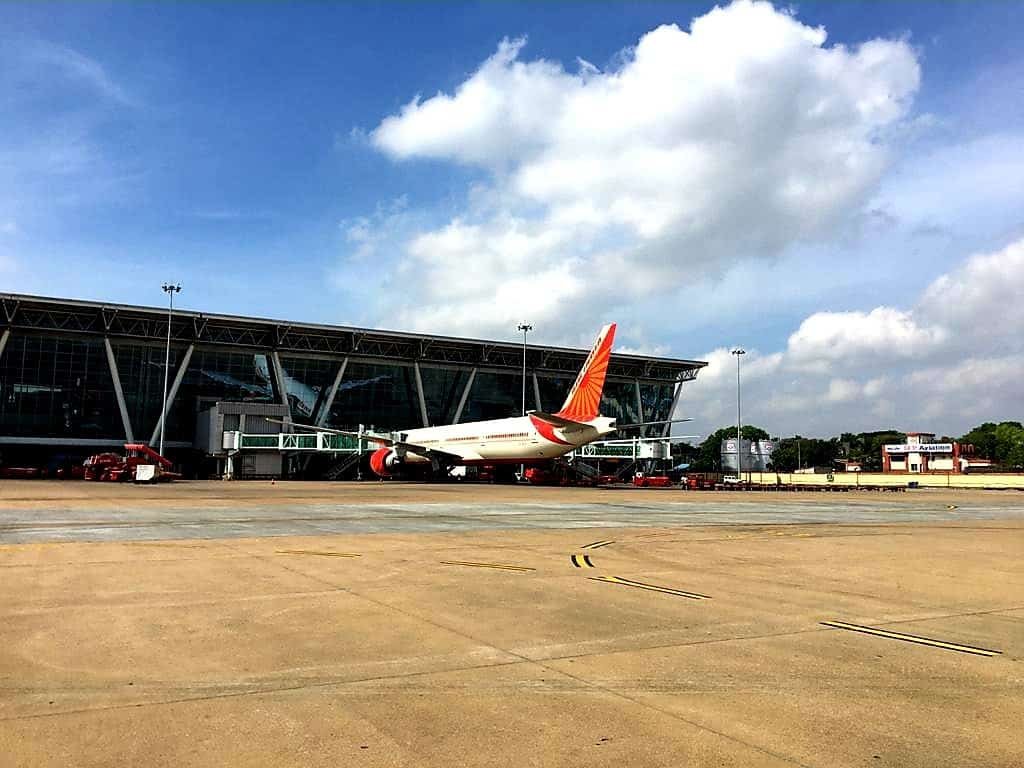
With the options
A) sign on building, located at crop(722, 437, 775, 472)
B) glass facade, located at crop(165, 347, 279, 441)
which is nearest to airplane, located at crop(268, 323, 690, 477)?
glass facade, located at crop(165, 347, 279, 441)

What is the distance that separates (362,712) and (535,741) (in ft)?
4.98

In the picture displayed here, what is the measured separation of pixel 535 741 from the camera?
573 cm

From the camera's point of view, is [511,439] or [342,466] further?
[342,466]

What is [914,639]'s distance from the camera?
9.31 m

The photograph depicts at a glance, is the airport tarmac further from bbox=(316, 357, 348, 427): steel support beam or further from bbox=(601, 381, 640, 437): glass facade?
bbox=(601, 381, 640, 437): glass facade

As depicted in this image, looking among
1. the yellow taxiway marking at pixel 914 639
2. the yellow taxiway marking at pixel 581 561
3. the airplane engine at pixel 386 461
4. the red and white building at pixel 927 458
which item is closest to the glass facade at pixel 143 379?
the airplane engine at pixel 386 461

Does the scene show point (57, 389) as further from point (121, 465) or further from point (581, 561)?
point (581, 561)

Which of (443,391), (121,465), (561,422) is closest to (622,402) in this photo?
(443,391)

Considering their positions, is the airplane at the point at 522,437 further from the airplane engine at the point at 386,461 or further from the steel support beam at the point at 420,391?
the steel support beam at the point at 420,391

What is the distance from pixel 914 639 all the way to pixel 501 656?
5.09 m

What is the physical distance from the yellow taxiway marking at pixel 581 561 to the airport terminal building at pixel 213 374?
80.5m

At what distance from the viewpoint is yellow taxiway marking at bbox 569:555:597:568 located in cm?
1543

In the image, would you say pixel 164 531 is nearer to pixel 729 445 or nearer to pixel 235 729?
pixel 235 729

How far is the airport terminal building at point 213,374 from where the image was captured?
86.4 meters
